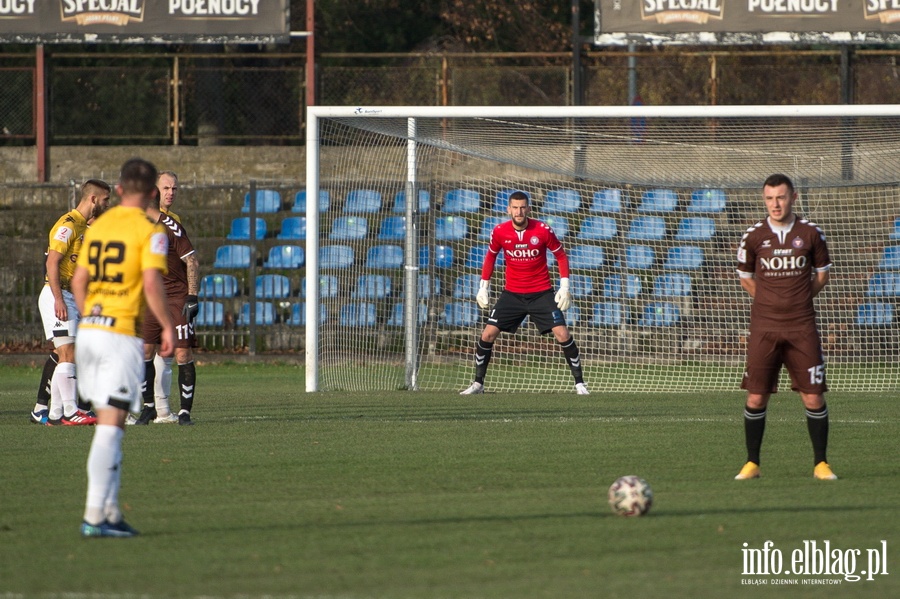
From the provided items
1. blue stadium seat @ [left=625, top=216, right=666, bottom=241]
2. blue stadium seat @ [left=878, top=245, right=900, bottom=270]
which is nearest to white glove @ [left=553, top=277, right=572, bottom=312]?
blue stadium seat @ [left=625, top=216, right=666, bottom=241]

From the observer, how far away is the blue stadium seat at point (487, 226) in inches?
672

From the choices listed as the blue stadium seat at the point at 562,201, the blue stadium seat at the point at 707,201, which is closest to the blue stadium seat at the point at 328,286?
the blue stadium seat at the point at 562,201

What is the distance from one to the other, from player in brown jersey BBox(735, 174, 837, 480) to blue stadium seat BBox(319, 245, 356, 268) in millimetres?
8374

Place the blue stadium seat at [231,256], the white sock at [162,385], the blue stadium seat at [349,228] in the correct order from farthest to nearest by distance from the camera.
Result: 1. the blue stadium seat at [231,256]
2. the blue stadium seat at [349,228]
3. the white sock at [162,385]

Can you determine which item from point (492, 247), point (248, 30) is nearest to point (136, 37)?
point (248, 30)

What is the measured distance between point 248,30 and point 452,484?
13617mm

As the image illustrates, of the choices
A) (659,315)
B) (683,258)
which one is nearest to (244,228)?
(659,315)

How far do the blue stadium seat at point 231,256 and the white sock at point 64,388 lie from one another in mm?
8733

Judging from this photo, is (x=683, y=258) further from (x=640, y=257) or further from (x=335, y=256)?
(x=335, y=256)

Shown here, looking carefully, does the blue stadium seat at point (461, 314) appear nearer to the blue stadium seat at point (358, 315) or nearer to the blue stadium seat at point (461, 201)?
the blue stadium seat at point (358, 315)

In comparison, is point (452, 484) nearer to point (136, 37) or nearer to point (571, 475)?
point (571, 475)

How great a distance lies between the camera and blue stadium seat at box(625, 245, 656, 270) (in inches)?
672

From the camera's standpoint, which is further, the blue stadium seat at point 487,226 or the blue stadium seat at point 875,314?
the blue stadium seat at point 487,226

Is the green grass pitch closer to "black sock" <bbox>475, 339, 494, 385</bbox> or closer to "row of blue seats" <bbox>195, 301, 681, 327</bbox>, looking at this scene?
"black sock" <bbox>475, 339, 494, 385</bbox>
